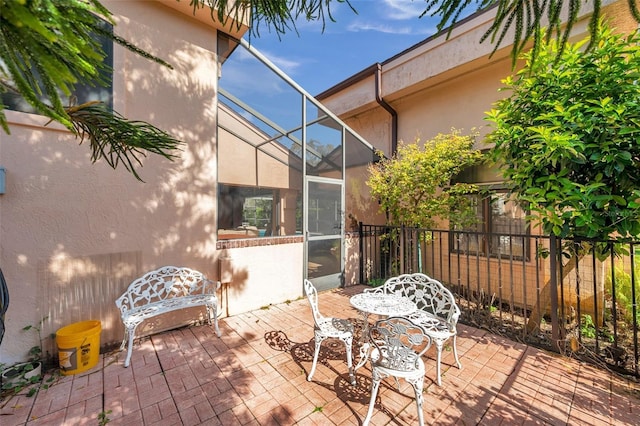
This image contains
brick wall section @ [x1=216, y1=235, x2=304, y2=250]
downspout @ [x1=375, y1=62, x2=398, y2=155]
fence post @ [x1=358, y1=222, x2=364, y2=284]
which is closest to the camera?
brick wall section @ [x1=216, y1=235, x2=304, y2=250]

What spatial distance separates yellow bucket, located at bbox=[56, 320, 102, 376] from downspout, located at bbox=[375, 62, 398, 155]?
7167mm

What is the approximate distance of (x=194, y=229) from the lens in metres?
4.17

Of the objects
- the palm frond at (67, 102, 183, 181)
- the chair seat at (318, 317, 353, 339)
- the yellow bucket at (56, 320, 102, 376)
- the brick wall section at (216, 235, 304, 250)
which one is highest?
the palm frond at (67, 102, 183, 181)

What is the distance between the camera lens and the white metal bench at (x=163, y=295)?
3297 mm

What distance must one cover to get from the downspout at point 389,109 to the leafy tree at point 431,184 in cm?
189

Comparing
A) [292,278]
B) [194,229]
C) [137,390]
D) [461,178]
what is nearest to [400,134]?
[461,178]

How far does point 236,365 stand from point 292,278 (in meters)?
2.35

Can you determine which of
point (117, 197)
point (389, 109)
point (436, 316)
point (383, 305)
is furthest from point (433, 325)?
point (389, 109)

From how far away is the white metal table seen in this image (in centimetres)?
277

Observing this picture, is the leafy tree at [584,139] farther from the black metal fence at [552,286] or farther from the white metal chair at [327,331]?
the white metal chair at [327,331]

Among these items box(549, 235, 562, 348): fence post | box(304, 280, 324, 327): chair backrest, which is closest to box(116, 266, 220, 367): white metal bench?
box(304, 280, 324, 327): chair backrest

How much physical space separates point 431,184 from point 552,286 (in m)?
2.46

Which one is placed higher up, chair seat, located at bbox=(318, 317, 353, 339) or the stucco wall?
the stucco wall

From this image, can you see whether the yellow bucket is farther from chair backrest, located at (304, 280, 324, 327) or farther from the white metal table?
the white metal table
